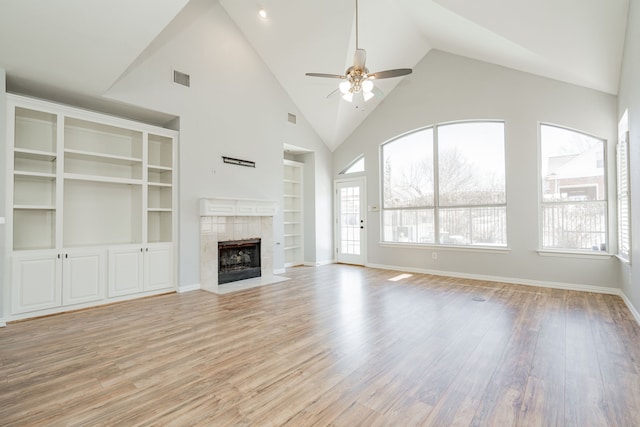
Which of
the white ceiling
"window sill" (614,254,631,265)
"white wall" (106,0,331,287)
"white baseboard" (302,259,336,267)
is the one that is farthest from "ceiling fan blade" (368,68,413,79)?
"white baseboard" (302,259,336,267)

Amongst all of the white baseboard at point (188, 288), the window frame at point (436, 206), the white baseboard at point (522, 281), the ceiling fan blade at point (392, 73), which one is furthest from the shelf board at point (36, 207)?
the white baseboard at point (522, 281)

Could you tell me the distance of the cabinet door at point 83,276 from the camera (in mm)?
3971

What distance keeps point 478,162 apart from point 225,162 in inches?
194

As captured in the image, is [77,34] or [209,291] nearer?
[77,34]

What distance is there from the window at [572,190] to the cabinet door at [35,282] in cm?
744

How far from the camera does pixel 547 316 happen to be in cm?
369

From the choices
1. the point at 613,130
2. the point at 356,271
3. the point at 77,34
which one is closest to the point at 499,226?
the point at 613,130

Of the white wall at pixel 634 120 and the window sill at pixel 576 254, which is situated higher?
the white wall at pixel 634 120

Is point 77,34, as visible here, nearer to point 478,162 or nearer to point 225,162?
point 225,162

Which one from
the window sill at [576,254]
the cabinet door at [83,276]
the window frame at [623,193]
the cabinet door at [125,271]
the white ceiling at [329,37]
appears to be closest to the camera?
the white ceiling at [329,37]

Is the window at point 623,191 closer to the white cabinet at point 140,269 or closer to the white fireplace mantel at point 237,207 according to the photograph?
the white fireplace mantel at point 237,207

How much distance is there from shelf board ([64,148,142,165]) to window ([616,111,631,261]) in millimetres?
6822

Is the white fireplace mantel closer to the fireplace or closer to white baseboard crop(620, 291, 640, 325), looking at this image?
the fireplace

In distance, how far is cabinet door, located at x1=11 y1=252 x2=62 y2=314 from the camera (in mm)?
3617
